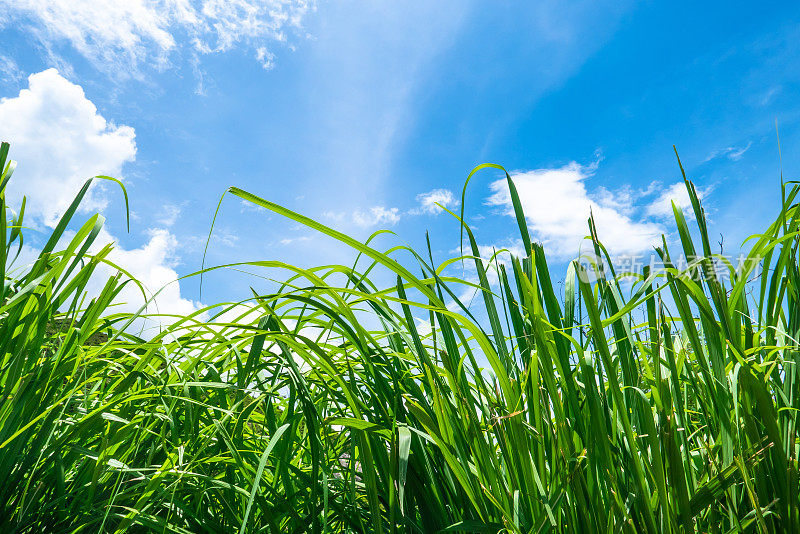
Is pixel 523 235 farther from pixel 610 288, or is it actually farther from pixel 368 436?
pixel 368 436

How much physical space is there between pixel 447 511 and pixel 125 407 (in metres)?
0.64

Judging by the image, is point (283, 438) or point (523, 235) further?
point (283, 438)

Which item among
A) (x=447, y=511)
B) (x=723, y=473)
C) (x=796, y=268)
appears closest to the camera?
(x=723, y=473)

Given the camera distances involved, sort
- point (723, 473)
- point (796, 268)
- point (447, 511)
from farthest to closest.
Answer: point (796, 268) → point (447, 511) → point (723, 473)

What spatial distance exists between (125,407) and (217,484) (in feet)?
0.88

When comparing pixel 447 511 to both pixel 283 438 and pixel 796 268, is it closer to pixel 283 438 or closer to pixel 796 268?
pixel 283 438

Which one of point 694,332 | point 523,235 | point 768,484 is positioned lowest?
point 768,484

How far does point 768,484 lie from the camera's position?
0.79 metres

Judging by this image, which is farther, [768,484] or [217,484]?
[217,484]

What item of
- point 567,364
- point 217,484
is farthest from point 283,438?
point 567,364

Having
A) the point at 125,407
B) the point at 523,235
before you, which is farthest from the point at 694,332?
the point at 125,407

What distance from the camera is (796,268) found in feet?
3.10

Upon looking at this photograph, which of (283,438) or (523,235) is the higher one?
(523,235)

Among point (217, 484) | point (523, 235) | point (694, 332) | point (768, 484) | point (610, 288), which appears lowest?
point (768, 484)
